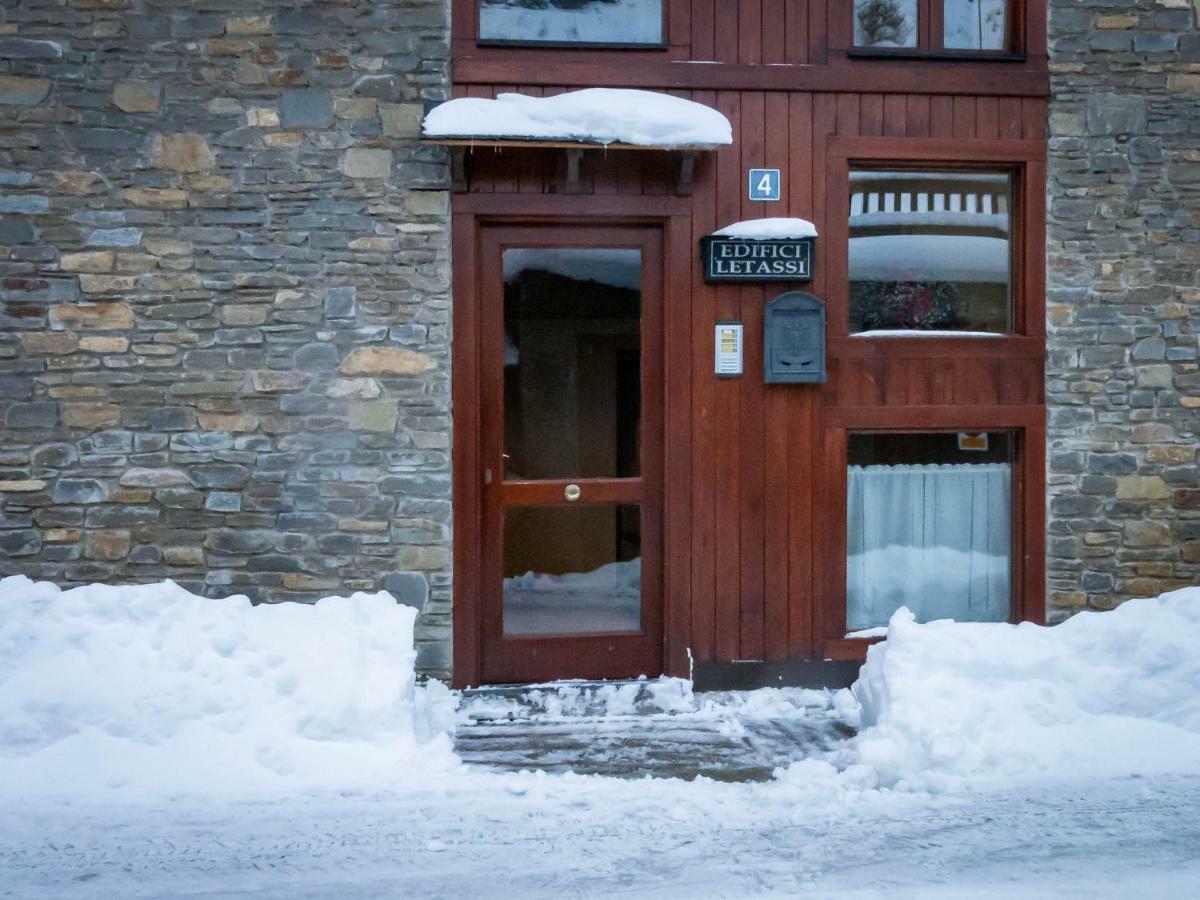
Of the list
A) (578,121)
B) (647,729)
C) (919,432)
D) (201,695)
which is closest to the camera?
(201,695)

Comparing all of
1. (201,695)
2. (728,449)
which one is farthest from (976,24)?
(201,695)

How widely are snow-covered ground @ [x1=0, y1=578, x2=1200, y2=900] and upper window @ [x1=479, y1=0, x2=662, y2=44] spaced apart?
310 centimetres

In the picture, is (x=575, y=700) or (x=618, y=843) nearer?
(x=618, y=843)

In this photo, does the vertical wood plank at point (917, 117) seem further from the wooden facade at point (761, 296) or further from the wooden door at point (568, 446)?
the wooden door at point (568, 446)

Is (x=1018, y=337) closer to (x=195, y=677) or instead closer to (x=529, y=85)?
(x=529, y=85)

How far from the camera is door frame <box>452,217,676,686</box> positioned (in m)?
5.69

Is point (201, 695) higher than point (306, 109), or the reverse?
point (306, 109)

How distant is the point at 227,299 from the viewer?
5543 millimetres

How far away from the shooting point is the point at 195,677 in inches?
186

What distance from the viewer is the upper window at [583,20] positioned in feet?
19.1

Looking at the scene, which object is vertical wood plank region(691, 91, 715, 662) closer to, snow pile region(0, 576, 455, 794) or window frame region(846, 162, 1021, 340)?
window frame region(846, 162, 1021, 340)

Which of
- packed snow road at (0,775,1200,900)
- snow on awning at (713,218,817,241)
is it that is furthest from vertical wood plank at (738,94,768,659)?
packed snow road at (0,775,1200,900)

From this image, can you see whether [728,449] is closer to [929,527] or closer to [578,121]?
[929,527]

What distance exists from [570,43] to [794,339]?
195 cm
